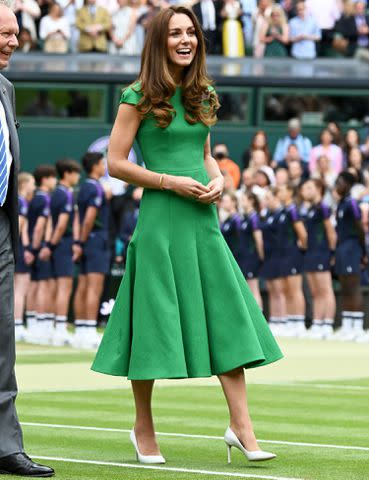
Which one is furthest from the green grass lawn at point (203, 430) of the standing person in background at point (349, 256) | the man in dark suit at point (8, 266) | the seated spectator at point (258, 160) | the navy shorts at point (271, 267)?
the seated spectator at point (258, 160)

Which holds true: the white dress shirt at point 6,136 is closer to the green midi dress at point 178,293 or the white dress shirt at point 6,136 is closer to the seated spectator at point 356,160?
the green midi dress at point 178,293

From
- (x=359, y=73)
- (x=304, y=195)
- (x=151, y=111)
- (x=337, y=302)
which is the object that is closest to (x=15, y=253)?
(x=151, y=111)

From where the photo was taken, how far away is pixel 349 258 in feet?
68.0

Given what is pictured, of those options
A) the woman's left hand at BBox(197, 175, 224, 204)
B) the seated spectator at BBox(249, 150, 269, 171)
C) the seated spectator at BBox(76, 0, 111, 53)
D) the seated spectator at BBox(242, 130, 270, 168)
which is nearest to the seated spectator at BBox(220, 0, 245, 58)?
the seated spectator at BBox(76, 0, 111, 53)

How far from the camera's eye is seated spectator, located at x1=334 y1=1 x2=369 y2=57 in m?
28.7

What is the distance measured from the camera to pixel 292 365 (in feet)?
51.4

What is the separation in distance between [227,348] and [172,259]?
53cm

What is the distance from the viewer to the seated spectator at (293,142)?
2559cm

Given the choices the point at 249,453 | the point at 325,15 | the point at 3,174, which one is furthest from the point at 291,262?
the point at 3,174

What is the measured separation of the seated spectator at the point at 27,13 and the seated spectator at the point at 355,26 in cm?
587

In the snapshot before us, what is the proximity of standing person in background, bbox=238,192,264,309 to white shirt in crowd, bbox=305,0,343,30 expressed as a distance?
290 inches

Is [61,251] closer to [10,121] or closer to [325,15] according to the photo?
[325,15]

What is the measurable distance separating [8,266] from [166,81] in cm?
127

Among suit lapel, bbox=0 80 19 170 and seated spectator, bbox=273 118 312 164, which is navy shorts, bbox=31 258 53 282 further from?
suit lapel, bbox=0 80 19 170
